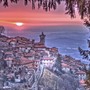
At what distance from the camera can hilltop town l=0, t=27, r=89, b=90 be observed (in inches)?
314

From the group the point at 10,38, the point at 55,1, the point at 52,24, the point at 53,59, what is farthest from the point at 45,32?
the point at 55,1

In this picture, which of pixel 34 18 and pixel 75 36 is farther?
pixel 75 36

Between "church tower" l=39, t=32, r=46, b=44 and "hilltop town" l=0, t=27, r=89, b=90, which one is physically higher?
"church tower" l=39, t=32, r=46, b=44

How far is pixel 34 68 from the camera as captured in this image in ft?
27.3

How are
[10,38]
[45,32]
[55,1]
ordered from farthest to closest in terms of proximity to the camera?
1. [10,38]
2. [45,32]
3. [55,1]

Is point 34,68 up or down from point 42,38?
down

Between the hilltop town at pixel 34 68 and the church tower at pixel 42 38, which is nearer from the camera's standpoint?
the church tower at pixel 42 38

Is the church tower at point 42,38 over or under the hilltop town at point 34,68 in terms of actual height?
over

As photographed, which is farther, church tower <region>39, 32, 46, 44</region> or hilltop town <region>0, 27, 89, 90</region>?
hilltop town <region>0, 27, 89, 90</region>

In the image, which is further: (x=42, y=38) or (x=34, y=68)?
(x=34, y=68)

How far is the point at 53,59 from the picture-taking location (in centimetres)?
827

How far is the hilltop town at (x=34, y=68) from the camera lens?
26.2 feet

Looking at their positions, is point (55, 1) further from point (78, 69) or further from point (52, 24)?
point (78, 69)

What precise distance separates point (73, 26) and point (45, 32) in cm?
112
